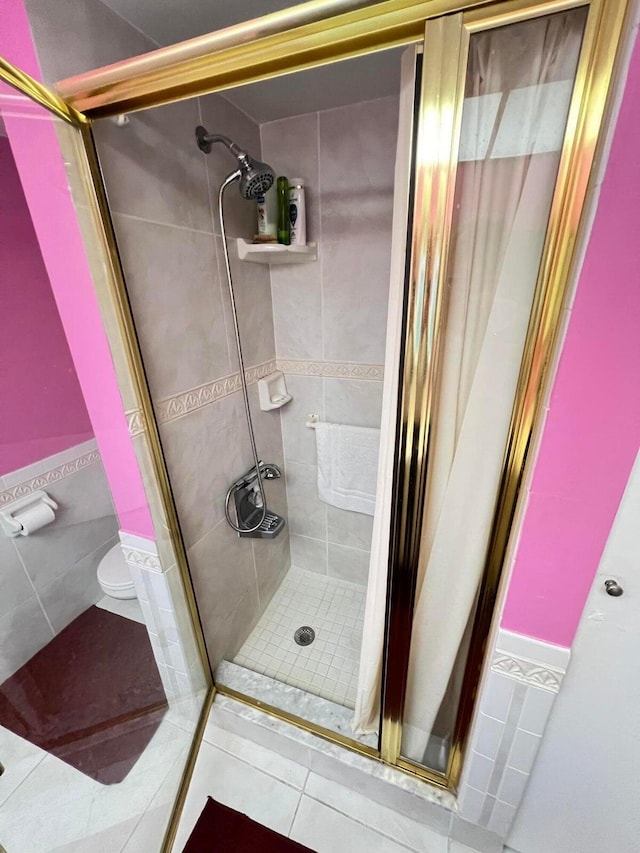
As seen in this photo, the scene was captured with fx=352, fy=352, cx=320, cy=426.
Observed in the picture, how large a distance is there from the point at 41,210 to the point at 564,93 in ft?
3.44

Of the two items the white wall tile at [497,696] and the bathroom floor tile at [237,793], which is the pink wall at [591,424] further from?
the bathroom floor tile at [237,793]

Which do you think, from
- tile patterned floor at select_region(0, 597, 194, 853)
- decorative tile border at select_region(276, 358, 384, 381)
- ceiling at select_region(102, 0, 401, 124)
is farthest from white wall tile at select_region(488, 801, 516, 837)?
ceiling at select_region(102, 0, 401, 124)

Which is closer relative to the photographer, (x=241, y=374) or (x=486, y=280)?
(x=486, y=280)

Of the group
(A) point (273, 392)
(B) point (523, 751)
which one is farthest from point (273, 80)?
(B) point (523, 751)

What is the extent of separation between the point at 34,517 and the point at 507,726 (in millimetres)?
1675

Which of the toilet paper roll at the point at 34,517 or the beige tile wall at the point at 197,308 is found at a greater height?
the beige tile wall at the point at 197,308

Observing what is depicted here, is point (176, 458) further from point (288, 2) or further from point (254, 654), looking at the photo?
point (288, 2)

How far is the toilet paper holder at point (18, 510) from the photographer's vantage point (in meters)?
1.30

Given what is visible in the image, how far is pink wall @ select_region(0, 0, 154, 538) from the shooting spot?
0.69m

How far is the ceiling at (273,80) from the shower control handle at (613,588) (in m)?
1.07

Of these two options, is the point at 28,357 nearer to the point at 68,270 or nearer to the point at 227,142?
the point at 68,270

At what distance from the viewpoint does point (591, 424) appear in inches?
23.0

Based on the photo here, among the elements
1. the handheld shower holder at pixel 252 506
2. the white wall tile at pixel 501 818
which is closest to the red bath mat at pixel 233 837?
the white wall tile at pixel 501 818

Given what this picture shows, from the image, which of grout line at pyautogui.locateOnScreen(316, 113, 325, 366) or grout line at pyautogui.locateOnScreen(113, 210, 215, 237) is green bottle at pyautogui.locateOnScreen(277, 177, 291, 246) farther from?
grout line at pyautogui.locateOnScreen(113, 210, 215, 237)
